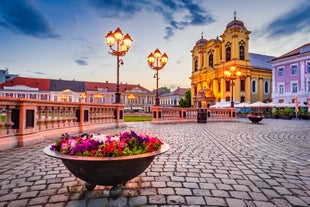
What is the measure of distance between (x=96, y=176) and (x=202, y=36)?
63010 mm

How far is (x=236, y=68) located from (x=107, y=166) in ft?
149

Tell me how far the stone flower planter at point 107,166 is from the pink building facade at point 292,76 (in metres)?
39.8

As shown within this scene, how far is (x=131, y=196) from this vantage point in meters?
2.95

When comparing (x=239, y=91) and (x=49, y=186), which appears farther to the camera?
(x=239, y=91)

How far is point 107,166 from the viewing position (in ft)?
8.21

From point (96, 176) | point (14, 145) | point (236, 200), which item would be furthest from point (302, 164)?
point (14, 145)

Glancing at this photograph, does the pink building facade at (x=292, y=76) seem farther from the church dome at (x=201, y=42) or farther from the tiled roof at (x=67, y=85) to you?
the tiled roof at (x=67, y=85)

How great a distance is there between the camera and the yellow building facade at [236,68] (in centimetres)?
4559

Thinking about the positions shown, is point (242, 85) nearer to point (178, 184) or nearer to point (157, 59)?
point (157, 59)

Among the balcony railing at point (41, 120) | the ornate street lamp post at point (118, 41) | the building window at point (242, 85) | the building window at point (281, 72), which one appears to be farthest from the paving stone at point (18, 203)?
the building window at point (242, 85)

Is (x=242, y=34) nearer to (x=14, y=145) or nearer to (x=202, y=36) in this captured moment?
(x=202, y=36)

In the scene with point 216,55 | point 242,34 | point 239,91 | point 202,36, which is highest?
point 202,36

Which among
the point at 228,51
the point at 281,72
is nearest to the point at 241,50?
the point at 228,51

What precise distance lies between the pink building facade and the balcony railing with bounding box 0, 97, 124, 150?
36133 millimetres
